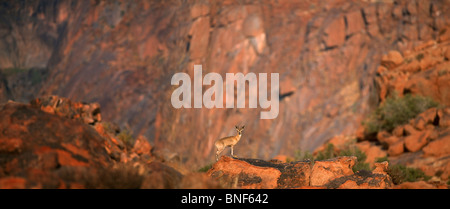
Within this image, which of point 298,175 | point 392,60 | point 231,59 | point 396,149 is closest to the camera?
point 298,175

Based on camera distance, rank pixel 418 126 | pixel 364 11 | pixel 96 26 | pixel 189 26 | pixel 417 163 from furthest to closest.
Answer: pixel 96 26 < pixel 189 26 < pixel 364 11 < pixel 418 126 < pixel 417 163

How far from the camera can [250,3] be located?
2911 inches

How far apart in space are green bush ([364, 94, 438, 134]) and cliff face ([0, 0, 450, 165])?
42.7ft

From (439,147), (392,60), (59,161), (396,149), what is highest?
(392,60)

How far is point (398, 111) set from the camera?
31.2m

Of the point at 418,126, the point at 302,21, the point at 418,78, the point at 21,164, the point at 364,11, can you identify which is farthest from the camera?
the point at 302,21

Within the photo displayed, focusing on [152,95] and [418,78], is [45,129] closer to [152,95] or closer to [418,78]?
[418,78]

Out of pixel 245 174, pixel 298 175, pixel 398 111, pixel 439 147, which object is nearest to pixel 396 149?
pixel 439 147

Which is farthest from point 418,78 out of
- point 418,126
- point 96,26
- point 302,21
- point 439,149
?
point 96,26

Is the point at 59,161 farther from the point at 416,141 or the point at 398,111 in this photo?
the point at 398,111

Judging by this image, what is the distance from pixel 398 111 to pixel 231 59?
40671mm

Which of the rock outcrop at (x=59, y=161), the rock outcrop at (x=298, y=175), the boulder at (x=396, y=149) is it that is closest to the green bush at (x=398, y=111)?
the boulder at (x=396, y=149)
